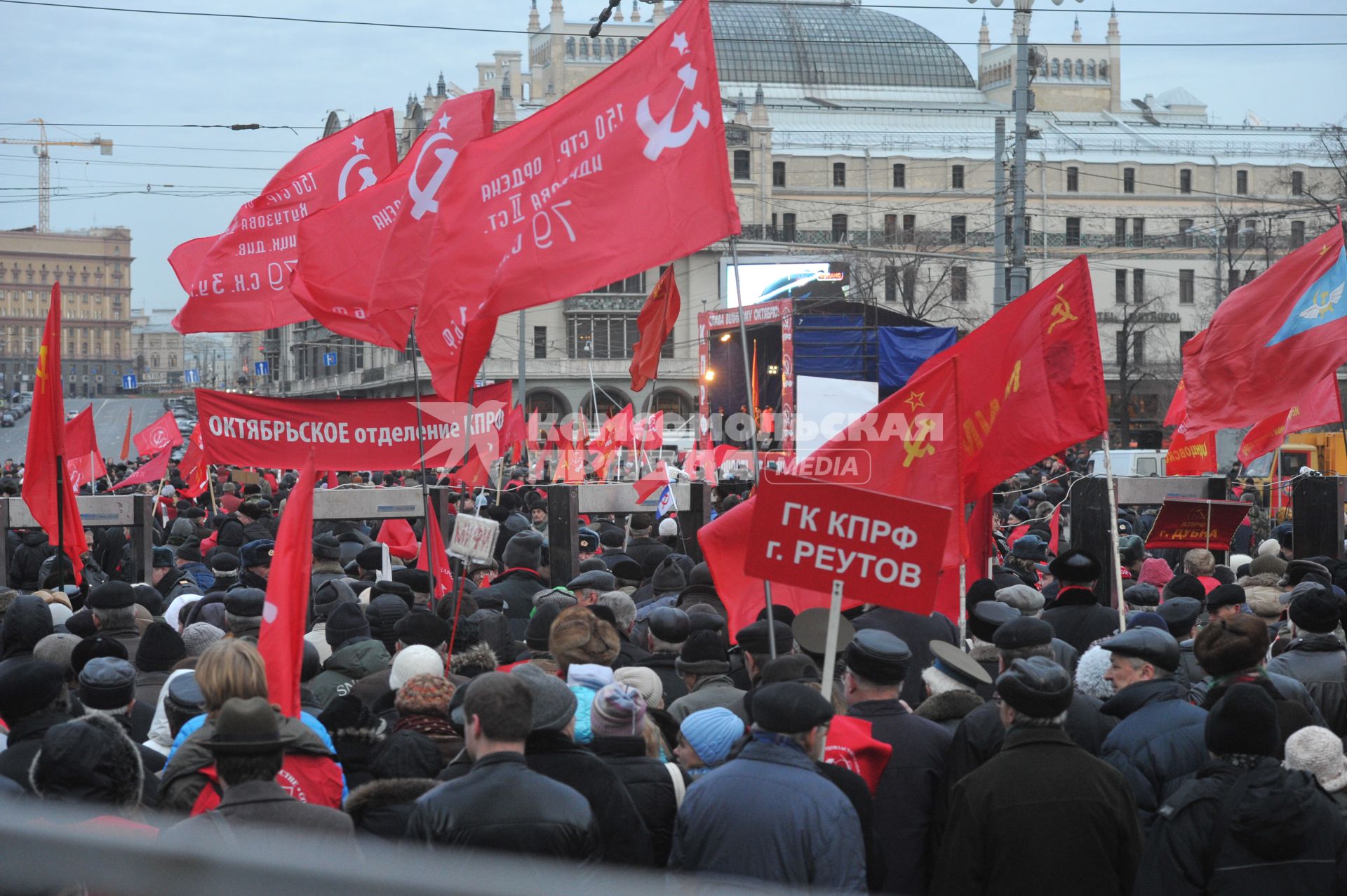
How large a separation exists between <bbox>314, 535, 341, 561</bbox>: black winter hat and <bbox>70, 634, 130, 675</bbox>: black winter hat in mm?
3456

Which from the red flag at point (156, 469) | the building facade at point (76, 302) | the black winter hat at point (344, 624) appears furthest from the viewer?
the building facade at point (76, 302)

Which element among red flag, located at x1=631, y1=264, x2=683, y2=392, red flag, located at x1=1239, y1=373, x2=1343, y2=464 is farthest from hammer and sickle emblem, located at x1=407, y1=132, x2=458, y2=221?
red flag, located at x1=1239, y1=373, x2=1343, y2=464

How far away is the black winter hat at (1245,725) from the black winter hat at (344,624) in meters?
4.00

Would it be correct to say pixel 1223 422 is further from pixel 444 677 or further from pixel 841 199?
pixel 841 199

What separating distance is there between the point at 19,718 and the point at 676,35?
4.14 m

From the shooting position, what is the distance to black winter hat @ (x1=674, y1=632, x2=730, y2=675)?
5582 mm

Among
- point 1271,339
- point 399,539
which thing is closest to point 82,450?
point 399,539

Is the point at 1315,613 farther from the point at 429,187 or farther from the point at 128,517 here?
the point at 128,517

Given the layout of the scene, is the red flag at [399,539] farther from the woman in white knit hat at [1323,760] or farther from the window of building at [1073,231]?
the window of building at [1073,231]

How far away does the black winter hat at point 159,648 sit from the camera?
631cm

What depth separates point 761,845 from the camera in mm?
3641

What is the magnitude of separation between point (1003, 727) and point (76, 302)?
533 feet

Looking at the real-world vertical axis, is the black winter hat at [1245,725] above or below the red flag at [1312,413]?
below

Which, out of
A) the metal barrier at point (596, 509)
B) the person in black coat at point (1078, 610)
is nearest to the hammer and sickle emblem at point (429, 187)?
the metal barrier at point (596, 509)
